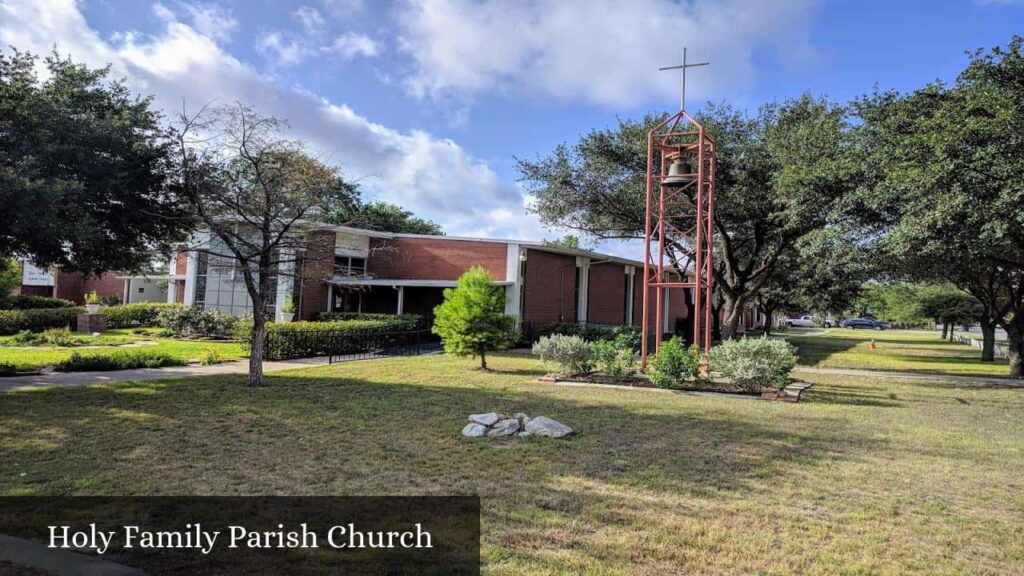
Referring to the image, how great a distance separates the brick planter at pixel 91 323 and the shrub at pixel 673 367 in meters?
22.0

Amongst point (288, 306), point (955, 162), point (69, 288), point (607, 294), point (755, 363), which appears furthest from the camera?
point (69, 288)

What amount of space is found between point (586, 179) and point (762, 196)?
5228 mm

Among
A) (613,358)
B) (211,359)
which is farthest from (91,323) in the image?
(613,358)

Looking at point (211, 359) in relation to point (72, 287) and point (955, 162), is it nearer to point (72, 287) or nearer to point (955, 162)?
point (955, 162)

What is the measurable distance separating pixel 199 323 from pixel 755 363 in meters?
19.0

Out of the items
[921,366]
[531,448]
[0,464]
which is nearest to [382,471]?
[531,448]

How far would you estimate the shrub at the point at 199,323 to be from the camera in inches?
839

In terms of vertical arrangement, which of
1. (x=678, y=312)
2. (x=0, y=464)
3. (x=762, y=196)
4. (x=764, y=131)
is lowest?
(x=0, y=464)

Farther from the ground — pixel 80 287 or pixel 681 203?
pixel 681 203

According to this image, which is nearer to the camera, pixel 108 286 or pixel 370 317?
pixel 370 317

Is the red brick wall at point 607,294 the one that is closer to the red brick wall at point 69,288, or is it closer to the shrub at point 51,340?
the shrub at point 51,340

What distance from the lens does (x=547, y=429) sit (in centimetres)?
693

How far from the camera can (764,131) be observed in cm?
1700

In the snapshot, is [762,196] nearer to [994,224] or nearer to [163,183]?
[994,224]
